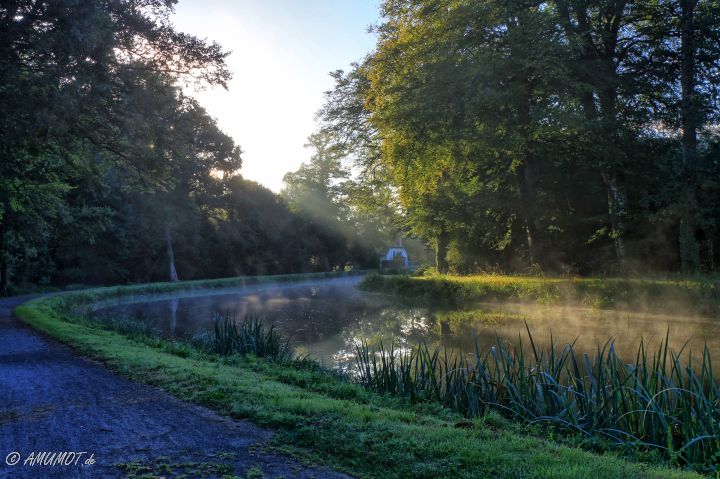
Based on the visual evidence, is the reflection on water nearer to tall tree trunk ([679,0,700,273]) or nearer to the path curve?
tall tree trunk ([679,0,700,273])

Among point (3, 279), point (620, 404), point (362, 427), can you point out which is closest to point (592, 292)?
point (620, 404)

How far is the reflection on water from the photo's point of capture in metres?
→ 12.8

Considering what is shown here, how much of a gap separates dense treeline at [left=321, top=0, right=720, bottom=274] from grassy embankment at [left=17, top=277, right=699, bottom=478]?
14.1 metres

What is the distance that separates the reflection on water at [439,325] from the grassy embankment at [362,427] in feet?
11.2

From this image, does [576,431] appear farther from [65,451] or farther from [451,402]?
[65,451]

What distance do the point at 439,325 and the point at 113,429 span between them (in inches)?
523

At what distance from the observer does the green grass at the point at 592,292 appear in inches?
593

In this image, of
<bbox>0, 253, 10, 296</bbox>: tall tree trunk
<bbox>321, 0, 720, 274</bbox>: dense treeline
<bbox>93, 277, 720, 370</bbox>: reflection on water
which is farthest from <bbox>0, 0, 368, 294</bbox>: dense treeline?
<bbox>321, 0, 720, 274</bbox>: dense treeline

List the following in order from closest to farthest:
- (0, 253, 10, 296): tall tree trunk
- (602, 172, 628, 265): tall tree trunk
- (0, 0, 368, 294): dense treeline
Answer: (0, 0, 368, 294): dense treeline
(602, 172, 628, 265): tall tree trunk
(0, 253, 10, 296): tall tree trunk

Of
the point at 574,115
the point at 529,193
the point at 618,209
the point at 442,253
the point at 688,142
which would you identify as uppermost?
the point at 574,115

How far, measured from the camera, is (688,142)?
719 inches

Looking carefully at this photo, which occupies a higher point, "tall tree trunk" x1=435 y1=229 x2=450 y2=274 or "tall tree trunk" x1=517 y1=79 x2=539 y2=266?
"tall tree trunk" x1=517 y1=79 x2=539 y2=266

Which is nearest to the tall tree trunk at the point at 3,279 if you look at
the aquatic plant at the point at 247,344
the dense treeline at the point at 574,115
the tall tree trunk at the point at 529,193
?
the dense treeline at the point at 574,115

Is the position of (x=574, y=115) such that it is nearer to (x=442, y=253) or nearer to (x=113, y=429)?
(x=442, y=253)
